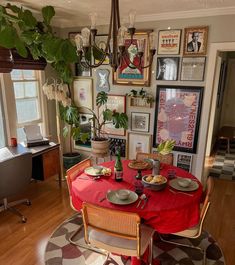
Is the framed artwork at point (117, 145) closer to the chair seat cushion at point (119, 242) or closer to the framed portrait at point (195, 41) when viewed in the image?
the framed portrait at point (195, 41)

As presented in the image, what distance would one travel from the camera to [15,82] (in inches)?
140

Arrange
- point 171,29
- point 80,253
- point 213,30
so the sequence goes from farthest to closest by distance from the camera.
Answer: point 171,29 < point 213,30 < point 80,253

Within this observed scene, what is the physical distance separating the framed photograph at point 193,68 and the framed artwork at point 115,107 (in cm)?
103

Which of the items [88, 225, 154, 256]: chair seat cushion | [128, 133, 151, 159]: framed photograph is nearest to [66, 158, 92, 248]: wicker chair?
[88, 225, 154, 256]: chair seat cushion

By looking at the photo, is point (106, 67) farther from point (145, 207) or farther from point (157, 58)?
point (145, 207)

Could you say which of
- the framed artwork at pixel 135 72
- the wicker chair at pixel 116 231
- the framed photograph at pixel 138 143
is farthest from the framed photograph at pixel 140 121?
the wicker chair at pixel 116 231

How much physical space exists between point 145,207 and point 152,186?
11.9 inches

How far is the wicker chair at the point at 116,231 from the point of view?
1.75 meters

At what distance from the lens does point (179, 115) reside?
11.7ft

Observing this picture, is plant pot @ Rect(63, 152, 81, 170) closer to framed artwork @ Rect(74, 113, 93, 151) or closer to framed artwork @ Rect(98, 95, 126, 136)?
framed artwork @ Rect(74, 113, 93, 151)

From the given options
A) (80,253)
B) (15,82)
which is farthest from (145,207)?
(15,82)

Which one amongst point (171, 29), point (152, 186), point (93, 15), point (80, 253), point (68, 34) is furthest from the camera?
point (68, 34)

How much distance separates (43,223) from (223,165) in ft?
12.0

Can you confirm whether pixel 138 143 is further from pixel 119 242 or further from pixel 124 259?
pixel 119 242
